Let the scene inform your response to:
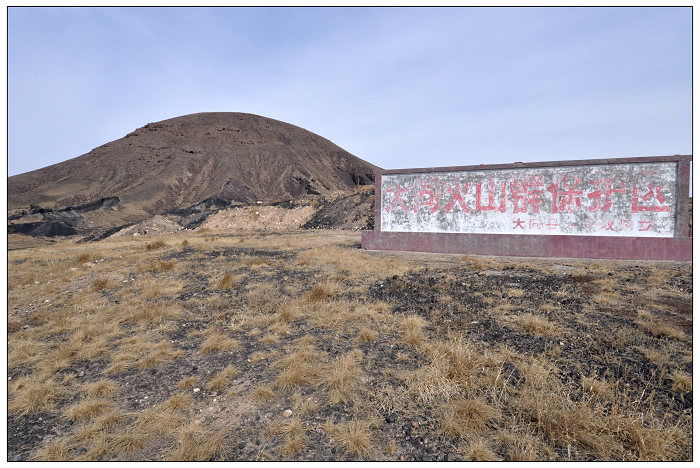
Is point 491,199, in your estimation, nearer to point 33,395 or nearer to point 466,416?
point 466,416

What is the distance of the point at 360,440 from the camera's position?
3.13 m

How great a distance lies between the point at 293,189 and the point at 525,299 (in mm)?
54667

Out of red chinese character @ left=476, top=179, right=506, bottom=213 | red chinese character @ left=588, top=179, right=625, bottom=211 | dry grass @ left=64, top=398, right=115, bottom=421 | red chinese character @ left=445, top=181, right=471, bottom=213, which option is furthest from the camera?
red chinese character @ left=445, top=181, right=471, bottom=213

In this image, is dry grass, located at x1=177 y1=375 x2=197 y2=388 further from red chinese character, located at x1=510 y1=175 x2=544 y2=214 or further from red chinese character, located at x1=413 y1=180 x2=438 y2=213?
red chinese character, located at x1=510 y1=175 x2=544 y2=214

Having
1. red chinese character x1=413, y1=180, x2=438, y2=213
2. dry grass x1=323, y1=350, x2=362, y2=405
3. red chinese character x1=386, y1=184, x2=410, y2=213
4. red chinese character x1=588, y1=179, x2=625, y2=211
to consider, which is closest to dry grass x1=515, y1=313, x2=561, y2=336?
dry grass x1=323, y1=350, x2=362, y2=405

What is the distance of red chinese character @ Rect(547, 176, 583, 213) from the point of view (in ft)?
42.5

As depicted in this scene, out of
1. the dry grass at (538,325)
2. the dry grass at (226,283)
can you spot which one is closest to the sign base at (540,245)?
the dry grass at (226,283)

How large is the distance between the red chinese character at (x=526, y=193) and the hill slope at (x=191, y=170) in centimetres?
3957

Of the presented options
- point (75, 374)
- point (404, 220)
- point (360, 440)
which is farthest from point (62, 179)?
point (360, 440)

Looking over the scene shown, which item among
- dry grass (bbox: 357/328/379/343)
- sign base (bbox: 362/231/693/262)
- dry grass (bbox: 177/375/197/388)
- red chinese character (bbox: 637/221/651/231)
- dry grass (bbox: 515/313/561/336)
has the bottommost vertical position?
dry grass (bbox: 177/375/197/388)

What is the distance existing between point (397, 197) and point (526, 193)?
516 cm

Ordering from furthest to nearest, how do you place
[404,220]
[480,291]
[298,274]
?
1. [404,220]
2. [298,274]
3. [480,291]

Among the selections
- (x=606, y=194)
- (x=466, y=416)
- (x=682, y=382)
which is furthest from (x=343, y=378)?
(x=606, y=194)

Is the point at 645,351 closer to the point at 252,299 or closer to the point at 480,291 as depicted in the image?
the point at 480,291
